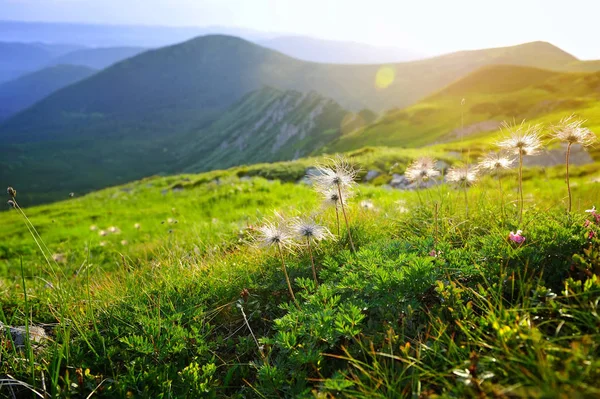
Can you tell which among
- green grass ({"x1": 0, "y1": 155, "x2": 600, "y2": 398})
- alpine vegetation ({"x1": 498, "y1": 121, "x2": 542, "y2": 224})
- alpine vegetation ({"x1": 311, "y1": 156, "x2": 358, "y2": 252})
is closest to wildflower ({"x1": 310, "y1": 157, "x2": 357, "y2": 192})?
alpine vegetation ({"x1": 311, "y1": 156, "x2": 358, "y2": 252})

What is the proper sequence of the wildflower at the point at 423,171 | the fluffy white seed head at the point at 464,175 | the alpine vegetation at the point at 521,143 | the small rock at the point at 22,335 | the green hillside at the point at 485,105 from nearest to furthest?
the small rock at the point at 22,335 → the alpine vegetation at the point at 521,143 → the wildflower at the point at 423,171 → the fluffy white seed head at the point at 464,175 → the green hillside at the point at 485,105

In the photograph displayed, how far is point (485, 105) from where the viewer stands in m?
57.0

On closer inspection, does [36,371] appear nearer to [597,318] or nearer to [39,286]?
[39,286]

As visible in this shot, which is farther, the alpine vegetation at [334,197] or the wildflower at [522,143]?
the alpine vegetation at [334,197]

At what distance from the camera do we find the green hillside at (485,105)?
3688cm

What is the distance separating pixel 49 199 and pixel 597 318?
207293 mm

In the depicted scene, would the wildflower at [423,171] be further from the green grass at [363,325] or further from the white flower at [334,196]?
the white flower at [334,196]

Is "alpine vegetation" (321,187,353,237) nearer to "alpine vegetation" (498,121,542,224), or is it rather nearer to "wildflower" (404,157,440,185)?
"wildflower" (404,157,440,185)

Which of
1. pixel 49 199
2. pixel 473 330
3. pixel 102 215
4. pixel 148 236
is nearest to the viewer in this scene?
pixel 473 330

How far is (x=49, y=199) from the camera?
174125mm

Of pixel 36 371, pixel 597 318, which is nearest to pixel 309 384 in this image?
pixel 597 318

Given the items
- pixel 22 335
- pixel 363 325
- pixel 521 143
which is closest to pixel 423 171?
pixel 521 143

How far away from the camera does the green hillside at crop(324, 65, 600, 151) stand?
1452 inches

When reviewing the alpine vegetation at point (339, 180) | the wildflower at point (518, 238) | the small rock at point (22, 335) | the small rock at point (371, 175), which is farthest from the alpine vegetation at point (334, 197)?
the small rock at point (371, 175)
